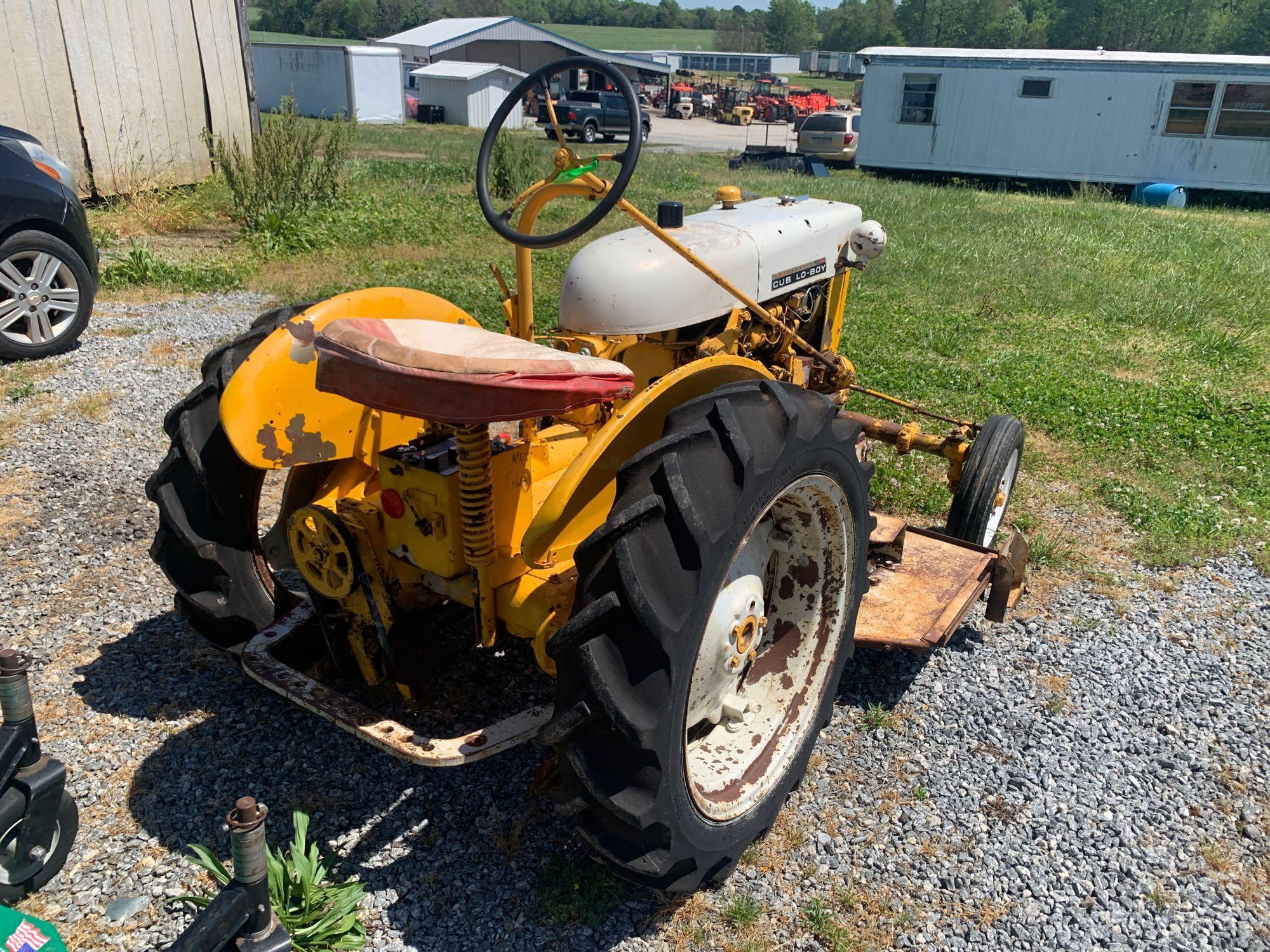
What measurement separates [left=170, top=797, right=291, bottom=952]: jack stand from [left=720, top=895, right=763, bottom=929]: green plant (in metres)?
Result: 1.13

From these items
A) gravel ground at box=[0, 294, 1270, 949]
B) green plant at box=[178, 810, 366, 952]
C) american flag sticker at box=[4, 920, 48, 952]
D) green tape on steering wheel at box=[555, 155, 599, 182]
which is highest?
green tape on steering wheel at box=[555, 155, 599, 182]

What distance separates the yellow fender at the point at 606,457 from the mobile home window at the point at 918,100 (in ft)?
67.5

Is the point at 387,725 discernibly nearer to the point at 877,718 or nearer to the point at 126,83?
the point at 877,718

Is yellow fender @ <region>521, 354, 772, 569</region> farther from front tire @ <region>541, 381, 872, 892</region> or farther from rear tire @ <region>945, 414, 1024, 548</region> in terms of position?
rear tire @ <region>945, 414, 1024, 548</region>

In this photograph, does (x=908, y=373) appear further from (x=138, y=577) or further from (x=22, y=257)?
(x=22, y=257)

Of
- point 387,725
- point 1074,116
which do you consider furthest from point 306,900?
point 1074,116

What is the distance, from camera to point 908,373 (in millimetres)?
6840

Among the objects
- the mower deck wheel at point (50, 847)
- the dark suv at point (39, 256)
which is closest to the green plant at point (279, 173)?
the dark suv at point (39, 256)

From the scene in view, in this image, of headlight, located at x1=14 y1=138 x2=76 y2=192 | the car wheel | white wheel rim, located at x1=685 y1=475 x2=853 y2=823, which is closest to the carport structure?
headlight, located at x1=14 y1=138 x2=76 y2=192

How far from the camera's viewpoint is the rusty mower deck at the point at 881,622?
2414mm

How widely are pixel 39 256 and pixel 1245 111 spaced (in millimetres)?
20663

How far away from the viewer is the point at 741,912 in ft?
8.20

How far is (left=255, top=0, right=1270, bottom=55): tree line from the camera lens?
236 feet

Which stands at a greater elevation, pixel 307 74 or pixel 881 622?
pixel 307 74
